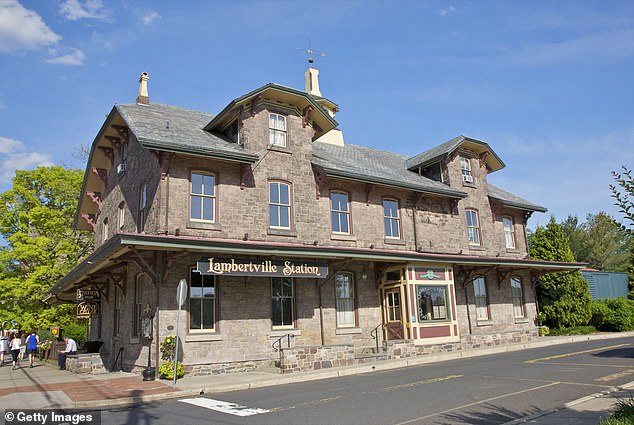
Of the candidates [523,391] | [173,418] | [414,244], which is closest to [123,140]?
[414,244]

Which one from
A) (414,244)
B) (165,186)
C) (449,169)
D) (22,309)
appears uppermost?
(449,169)

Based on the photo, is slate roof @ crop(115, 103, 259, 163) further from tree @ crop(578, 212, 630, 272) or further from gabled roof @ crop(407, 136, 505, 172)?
tree @ crop(578, 212, 630, 272)

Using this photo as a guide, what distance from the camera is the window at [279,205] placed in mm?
17922

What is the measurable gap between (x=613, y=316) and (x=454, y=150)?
1347 cm

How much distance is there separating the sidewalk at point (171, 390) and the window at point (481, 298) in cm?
738

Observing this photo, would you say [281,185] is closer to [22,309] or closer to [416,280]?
[416,280]

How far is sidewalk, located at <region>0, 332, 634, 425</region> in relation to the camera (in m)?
7.73

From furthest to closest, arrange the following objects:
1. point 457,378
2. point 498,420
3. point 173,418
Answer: point 457,378, point 173,418, point 498,420

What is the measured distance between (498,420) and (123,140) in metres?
18.3

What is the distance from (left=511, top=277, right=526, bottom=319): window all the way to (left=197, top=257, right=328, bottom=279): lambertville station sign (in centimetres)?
1347

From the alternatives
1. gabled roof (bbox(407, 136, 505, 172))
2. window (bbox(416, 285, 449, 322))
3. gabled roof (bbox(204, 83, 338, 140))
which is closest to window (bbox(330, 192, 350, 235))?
gabled roof (bbox(204, 83, 338, 140))

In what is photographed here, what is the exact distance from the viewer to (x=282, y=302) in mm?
17219

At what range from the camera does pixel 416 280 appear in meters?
19.3

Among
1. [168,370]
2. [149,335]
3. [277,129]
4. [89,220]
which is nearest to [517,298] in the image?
[277,129]
